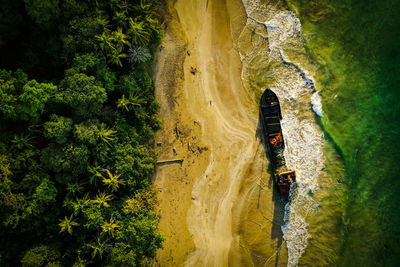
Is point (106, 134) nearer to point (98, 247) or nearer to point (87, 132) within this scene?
point (87, 132)

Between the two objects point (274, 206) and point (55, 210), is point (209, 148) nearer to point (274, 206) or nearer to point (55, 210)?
point (274, 206)

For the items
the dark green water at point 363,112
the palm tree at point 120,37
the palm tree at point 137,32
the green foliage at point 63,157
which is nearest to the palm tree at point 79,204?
the green foliage at point 63,157

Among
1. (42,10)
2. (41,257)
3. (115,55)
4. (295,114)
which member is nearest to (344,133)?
(295,114)

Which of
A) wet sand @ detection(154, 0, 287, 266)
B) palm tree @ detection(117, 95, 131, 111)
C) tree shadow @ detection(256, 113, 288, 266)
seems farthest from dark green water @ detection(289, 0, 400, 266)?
palm tree @ detection(117, 95, 131, 111)

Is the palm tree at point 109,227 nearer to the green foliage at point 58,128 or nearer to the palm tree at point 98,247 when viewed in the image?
the palm tree at point 98,247

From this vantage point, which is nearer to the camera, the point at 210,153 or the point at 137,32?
the point at 137,32

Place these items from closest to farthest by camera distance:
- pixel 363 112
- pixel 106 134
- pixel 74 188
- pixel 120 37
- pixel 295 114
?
pixel 74 188
pixel 106 134
pixel 120 37
pixel 363 112
pixel 295 114

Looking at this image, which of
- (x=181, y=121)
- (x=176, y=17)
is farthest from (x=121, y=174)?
(x=176, y=17)
